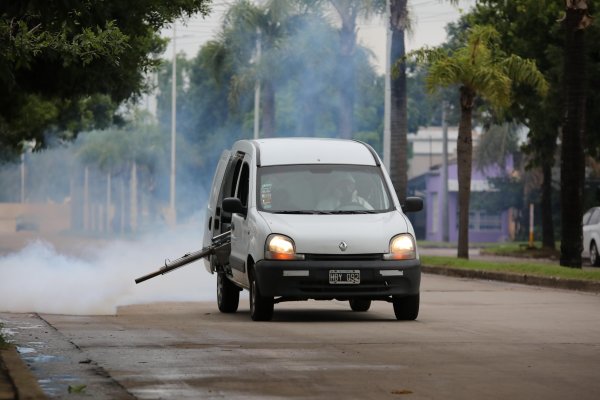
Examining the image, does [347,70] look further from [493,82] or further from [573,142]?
[573,142]

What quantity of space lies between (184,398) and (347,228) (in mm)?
6908

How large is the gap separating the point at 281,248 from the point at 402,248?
1352mm

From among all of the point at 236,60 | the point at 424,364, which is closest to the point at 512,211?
the point at 236,60

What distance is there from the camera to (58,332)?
15.4 metres

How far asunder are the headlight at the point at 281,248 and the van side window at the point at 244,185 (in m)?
1.49

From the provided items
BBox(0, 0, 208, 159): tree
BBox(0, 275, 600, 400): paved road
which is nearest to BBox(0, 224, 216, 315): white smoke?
BBox(0, 275, 600, 400): paved road

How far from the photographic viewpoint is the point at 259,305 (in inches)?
673

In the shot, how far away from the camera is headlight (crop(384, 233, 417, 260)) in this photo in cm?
1688

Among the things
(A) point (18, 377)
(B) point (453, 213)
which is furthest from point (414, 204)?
(B) point (453, 213)

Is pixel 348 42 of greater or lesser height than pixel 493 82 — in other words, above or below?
above

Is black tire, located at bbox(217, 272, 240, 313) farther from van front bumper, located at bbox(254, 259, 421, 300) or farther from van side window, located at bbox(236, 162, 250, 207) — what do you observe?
van front bumper, located at bbox(254, 259, 421, 300)

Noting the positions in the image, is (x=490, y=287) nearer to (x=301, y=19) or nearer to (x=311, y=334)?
(x=311, y=334)

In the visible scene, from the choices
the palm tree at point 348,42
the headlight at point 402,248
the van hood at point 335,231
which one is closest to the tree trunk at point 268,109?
the palm tree at point 348,42

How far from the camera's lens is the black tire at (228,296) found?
1936cm
